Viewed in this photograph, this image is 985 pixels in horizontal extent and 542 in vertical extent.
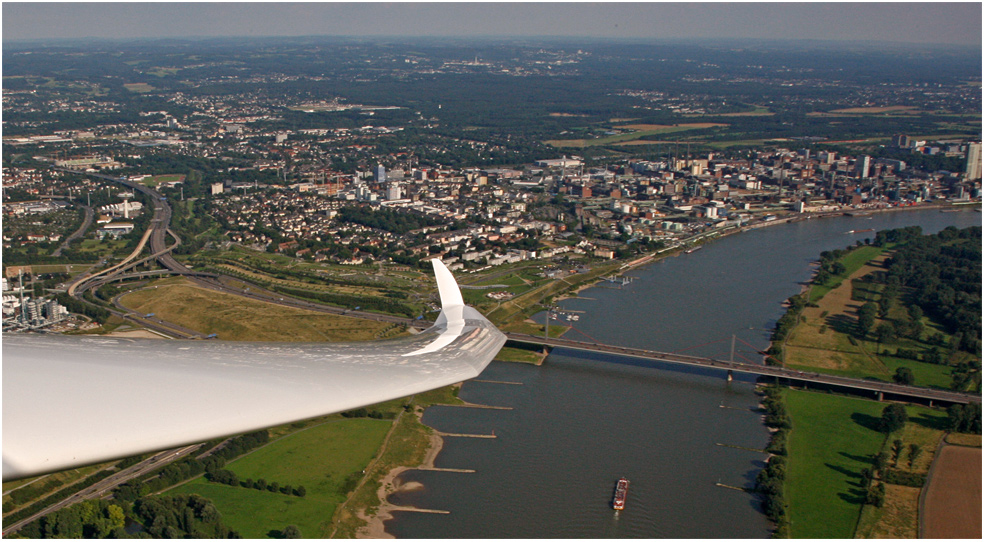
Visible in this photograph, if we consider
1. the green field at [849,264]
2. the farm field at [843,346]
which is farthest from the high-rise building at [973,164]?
the farm field at [843,346]

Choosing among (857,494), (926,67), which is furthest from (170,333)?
(926,67)

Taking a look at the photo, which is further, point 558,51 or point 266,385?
point 558,51

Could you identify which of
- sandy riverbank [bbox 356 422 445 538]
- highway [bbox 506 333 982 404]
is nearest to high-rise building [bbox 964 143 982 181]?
highway [bbox 506 333 982 404]

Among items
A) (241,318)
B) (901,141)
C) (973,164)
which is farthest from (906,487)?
(901,141)

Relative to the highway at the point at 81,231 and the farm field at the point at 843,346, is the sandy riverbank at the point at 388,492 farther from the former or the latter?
the highway at the point at 81,231

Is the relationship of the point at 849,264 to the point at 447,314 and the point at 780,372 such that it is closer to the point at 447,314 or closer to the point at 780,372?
the point at 780,372

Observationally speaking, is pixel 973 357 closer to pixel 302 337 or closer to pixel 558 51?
pixel 302 337
